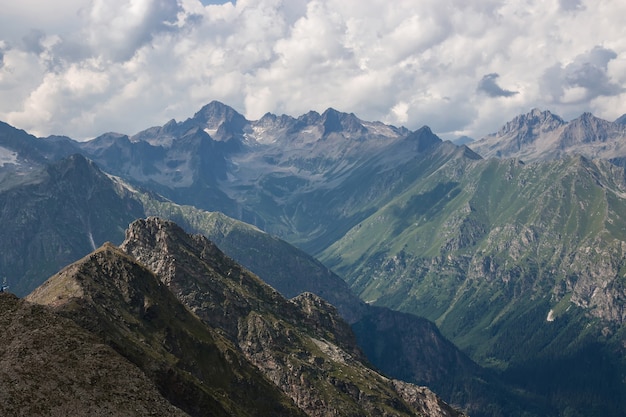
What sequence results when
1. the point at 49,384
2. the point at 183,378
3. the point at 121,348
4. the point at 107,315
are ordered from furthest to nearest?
1. the point at 107,315
2. the point at 183,378
3. the point at 121,348
4. the point at 49,384

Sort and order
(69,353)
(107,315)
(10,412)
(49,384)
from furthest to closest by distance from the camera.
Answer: (107,315) < (69,353) < (49,384) < (10,412)

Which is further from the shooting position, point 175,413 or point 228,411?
point 228,411

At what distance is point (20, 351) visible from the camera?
117m

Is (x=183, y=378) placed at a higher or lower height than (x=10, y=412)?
lower

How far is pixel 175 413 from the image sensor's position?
422 ft

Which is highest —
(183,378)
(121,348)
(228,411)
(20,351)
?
(20,351)

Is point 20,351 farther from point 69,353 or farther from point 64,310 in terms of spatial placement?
point 64,310

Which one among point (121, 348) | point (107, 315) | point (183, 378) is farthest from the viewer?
point (107, 315)

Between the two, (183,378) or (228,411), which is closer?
(183,378)

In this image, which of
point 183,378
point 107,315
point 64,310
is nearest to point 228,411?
point 183,378

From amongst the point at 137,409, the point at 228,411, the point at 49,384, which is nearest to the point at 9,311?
the point at 49,384

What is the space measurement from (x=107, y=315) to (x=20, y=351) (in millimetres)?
77433

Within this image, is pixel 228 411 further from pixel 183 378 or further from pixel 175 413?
pixel 175 413

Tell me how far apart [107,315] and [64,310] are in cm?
2864
